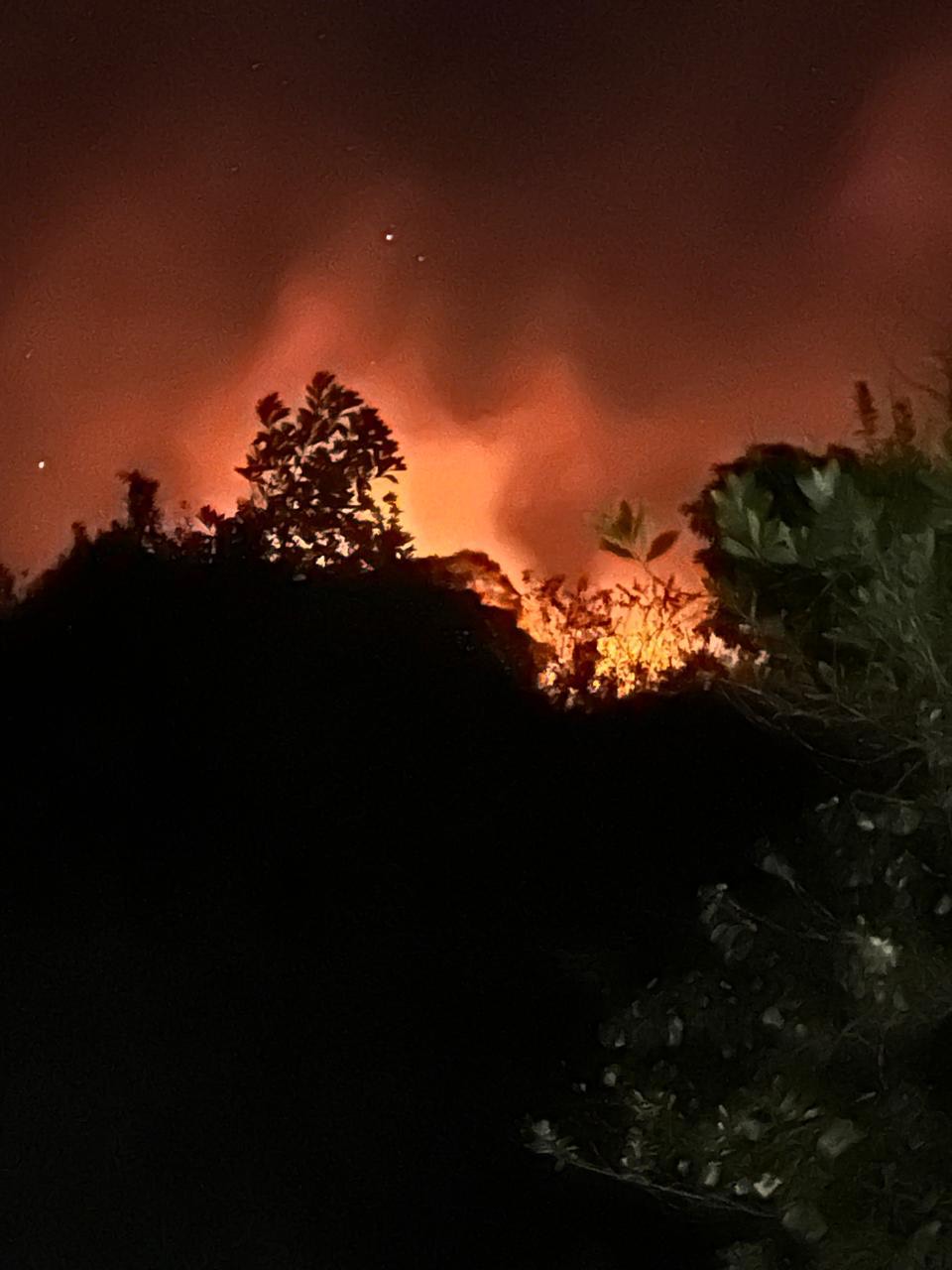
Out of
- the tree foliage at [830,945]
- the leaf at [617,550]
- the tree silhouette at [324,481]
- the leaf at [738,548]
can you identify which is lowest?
the tree foliage at [830,945]

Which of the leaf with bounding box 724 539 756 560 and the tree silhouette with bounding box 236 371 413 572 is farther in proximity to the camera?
the tree silhouette with bounding box 236 371 413 572

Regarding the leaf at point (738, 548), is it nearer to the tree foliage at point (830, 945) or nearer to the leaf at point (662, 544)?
the tree foliage at point (830, 945)

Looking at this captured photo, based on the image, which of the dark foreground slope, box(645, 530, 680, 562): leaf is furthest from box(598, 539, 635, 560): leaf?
the dark foreground slope

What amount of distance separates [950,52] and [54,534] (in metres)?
1.35

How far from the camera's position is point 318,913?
1767 mm

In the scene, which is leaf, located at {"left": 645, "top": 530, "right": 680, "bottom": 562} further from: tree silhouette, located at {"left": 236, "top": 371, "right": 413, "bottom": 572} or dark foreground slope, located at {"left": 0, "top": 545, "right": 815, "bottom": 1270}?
tree silhouette, located at {"left": 236, "top": 371, "right": 413, "bottom": 572}

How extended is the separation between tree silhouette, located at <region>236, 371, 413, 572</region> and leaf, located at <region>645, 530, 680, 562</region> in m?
0.34

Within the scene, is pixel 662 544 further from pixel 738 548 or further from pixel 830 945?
pixel 830 945

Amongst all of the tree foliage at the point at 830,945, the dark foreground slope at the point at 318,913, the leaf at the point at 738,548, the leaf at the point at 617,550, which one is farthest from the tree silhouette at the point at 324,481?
the leaf at the point at 738,548

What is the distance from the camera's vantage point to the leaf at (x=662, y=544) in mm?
1611

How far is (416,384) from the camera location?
1785 mm

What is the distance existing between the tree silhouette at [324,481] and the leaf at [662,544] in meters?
0.34

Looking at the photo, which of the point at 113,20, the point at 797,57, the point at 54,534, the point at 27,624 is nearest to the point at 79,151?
the point at 113,20

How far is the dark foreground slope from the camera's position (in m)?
1.72
